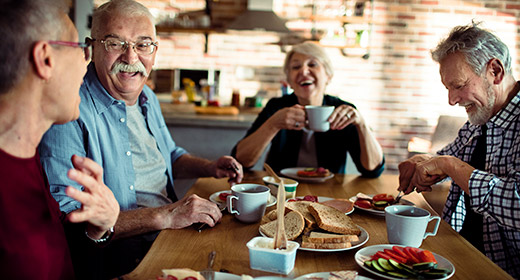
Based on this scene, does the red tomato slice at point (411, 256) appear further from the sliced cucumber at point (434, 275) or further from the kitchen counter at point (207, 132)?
the kitchen counter at point (207, 132)

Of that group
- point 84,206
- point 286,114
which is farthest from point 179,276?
point 286,114

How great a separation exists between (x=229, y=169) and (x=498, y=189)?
1.02 metres

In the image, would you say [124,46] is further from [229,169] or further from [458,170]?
[458,170]

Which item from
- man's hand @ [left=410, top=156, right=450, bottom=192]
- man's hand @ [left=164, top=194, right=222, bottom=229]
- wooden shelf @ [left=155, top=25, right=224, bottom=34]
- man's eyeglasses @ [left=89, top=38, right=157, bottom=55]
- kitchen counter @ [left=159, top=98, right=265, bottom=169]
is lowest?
kitchen counter @ [left=159, top=98, right=265, bottom=169]

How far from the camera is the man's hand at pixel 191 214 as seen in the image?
1311mm

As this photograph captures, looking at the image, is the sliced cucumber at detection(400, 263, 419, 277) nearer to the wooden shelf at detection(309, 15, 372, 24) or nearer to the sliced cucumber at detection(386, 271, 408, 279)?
the sliced cucumber at detection(386, 271, 408, 279)

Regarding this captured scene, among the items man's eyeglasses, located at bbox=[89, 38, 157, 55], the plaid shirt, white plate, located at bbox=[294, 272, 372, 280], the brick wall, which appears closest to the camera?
white plate, located at bbox=[294, 272, 372, 280]

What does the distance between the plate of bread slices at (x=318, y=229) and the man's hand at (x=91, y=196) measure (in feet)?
1.45

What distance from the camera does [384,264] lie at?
1.03 m

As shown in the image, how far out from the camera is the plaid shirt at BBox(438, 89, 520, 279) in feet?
4.33

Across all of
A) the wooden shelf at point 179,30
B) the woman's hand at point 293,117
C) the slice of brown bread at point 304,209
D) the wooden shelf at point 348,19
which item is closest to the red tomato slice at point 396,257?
the slice of brown bread at point 304,209

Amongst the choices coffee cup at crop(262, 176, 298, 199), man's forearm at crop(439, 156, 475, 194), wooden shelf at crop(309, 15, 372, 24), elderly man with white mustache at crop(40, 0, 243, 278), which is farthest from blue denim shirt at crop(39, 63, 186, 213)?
wooden shelf at crop(309, 15, 372, 24)

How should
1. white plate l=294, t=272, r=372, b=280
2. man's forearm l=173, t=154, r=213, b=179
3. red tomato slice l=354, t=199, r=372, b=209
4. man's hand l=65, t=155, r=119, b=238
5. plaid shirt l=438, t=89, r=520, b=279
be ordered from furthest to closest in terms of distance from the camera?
man's forearm l=173, t=154, r=213, b=179 → red tomato slice l=354, t=199, r=372, b=209 → plaid shirt l=438, t=89, r=520, b=279 → white plate l=294, t=272, r=372, b=280 → man's hand l=65, t=155, r=119, b=238

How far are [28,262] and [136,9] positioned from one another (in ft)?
3.41
